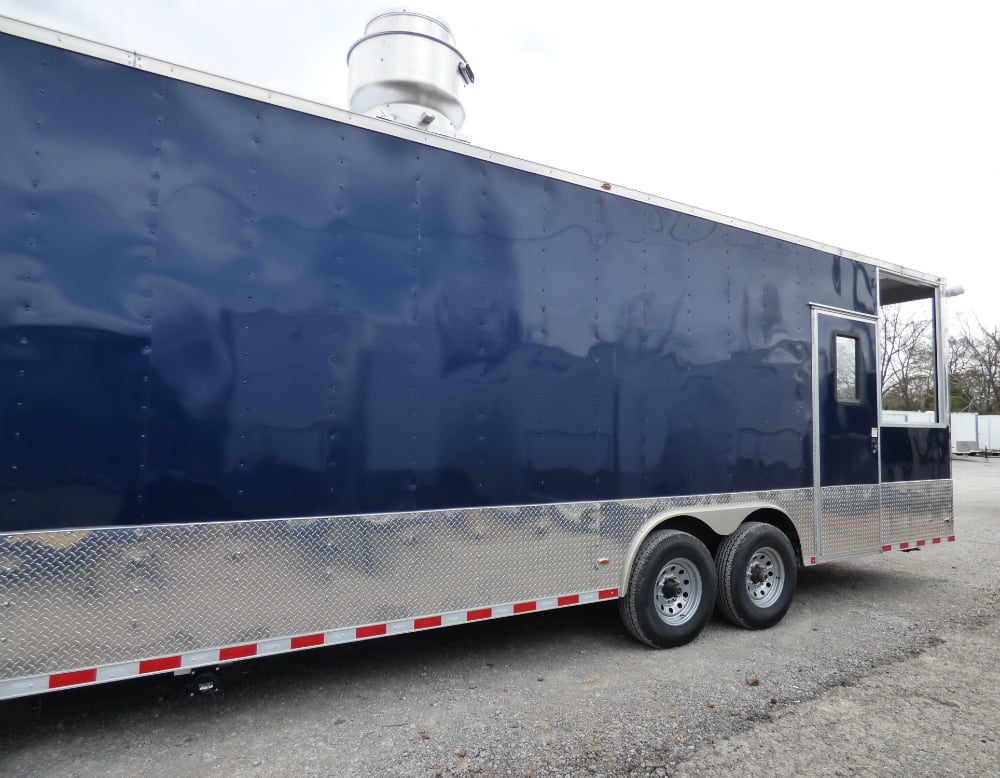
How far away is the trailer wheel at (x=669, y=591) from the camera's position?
458cm

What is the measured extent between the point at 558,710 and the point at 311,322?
2647mm

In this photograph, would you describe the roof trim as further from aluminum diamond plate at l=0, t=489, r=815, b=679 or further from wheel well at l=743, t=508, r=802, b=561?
wheel well at l=743, t=508, r=802, b=561

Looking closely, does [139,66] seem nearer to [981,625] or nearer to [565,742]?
[565,742]

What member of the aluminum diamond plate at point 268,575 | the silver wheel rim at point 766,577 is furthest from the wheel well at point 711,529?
the aluminum diamond plate at point 268,575

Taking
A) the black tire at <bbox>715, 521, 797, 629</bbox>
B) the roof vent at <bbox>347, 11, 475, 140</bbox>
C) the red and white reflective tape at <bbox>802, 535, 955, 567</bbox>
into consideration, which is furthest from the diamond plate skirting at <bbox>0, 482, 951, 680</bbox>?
the roof vent at <bbox>347, 11, 475, 140</bbox>

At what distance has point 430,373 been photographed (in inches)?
151

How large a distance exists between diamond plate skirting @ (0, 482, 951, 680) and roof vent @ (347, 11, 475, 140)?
123 inches

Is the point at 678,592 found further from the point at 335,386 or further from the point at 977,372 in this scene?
the point at 977,372

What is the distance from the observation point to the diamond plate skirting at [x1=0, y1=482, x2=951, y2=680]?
2863mm

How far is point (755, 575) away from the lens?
533 cm

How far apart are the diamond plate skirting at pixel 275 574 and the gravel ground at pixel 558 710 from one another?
60cm

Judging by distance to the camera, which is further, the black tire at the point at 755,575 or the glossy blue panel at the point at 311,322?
the black tire at the point at 755,575

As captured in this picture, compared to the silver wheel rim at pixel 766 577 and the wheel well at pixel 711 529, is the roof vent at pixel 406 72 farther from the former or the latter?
the silver wheel rim at pixel 766 577

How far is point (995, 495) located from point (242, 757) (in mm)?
18281
